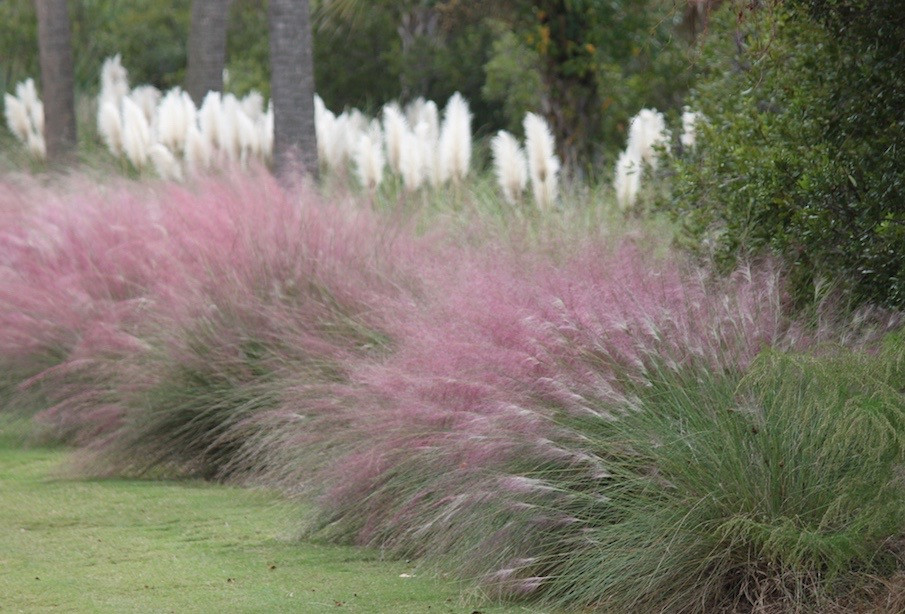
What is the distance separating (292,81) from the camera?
12727 millimetres

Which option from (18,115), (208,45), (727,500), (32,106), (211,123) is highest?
(208,45)

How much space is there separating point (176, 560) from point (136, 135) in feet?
27.3

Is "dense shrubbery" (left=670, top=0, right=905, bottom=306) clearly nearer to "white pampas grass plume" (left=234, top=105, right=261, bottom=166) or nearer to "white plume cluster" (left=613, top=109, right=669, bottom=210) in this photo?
"white plume cluster" (left=613, top=109, right=669, bottom=210)

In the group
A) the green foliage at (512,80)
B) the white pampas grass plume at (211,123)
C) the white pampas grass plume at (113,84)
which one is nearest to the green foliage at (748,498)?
the white pampas grass plume at (211,123)

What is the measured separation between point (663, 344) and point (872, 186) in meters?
1.46

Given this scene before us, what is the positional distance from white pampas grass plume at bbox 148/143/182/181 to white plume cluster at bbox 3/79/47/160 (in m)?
4.50

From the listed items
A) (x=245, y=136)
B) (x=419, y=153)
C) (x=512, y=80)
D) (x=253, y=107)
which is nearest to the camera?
(x=419, y=153)

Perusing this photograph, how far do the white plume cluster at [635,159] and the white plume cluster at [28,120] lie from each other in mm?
8940

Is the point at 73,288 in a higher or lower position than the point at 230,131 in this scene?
lower

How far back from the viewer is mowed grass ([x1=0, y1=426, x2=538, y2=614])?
5.32 meters

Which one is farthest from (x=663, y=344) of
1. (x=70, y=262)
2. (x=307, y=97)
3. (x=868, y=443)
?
(x=307, y=97)

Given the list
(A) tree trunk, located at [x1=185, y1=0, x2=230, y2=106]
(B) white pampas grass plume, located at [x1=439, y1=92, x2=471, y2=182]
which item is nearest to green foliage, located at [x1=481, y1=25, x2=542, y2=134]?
(A) tree trunk, located at [x1=185, y1=0, x2=230, y2=106]

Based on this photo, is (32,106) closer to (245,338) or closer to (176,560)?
(245,338)

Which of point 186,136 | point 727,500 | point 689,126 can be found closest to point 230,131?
point 186,136
